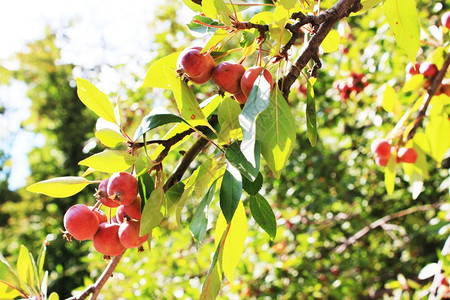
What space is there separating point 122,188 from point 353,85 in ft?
5.65

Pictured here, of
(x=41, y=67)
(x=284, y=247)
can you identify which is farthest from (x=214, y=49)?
(x=41, y=67)

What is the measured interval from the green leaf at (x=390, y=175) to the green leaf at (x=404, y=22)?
567 mm

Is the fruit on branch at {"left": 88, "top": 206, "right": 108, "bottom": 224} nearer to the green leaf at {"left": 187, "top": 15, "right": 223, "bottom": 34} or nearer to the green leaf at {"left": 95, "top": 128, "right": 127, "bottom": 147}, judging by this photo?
the green leaf at {"left": 95, "top": 128, "right": 127, "bottom": 147}

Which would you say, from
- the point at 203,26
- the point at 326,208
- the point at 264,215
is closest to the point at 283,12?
the point at 203,26

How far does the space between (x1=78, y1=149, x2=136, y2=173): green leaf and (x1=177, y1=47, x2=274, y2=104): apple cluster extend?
15 centimetres

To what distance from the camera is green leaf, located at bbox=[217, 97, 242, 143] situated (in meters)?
0.54

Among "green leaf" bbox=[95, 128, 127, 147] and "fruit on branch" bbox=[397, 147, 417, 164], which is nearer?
"green leaf" bbox=[95, 128, 127, 147]

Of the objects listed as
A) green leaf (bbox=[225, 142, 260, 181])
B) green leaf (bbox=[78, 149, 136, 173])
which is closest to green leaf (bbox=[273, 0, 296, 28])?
green leaf (bbox=[225, 142, 260, 181])

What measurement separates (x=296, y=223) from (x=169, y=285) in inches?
33.7

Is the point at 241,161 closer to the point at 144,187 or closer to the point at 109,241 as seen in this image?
the point at 144,187

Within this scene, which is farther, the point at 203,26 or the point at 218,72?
the point at 203,26

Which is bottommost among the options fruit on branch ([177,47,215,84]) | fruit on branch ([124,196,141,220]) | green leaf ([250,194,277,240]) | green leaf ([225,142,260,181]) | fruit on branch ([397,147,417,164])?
fruit on branch ([397,147,417,164])

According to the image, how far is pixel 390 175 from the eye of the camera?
45.3 inches

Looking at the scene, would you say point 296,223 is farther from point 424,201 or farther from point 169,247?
point 424,201
